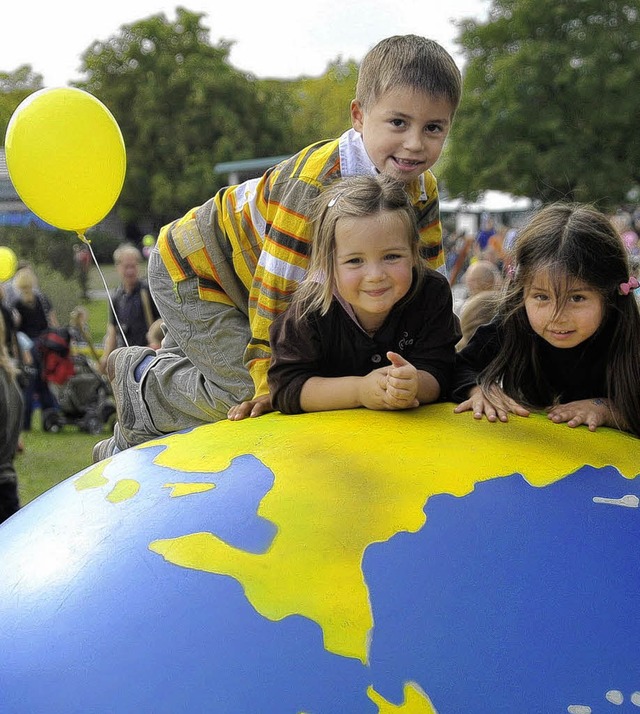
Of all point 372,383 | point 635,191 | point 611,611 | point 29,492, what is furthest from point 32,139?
point 635,191

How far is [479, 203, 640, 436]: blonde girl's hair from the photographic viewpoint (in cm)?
278

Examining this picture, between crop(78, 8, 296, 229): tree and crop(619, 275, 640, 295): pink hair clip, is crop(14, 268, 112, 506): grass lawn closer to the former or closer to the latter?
crop(619, 275, 640, 295): pink hair clip

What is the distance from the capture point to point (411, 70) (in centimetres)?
316

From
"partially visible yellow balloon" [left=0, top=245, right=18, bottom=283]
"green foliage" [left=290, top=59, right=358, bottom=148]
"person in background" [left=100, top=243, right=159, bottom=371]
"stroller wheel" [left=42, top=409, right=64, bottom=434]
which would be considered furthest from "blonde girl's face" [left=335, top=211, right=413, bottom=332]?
"green foliage" [left=290, top=59, right=358, bottom=148]

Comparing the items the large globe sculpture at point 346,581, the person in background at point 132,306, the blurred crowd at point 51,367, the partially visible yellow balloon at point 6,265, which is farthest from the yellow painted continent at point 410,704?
the partially visible yellow balloon at point 6,265

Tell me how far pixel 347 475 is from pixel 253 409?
27.1 inches

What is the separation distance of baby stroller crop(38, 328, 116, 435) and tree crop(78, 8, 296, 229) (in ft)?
87.8

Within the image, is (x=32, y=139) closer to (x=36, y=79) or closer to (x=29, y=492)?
(x=29, y=492)

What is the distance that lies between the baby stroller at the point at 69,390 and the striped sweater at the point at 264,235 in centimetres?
775

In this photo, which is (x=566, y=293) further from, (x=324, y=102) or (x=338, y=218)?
(x=324, y=102)

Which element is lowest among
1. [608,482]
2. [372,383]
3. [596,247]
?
[608,482]

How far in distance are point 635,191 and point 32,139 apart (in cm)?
3241

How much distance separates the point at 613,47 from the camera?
100 ft

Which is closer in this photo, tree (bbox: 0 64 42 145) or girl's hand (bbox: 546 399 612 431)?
girl's hand (bbox: 546 399 612 431)
